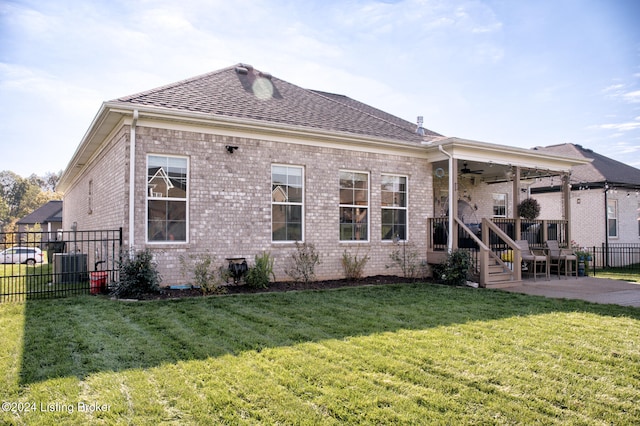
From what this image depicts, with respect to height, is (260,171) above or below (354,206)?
above

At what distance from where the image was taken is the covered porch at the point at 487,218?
11102mm

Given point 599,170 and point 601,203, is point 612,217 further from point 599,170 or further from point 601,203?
point 599,170

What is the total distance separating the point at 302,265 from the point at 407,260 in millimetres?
3331

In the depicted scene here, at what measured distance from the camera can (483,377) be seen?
4016 millimetres

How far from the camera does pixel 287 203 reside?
415 inches

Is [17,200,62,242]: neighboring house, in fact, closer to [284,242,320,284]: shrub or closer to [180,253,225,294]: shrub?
[180,253,225,294]: shrub

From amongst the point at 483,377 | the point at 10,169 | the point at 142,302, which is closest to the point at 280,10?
A: the point at 142,302

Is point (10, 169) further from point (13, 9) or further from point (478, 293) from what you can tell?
point (478, 293)

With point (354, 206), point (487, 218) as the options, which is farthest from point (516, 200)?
point (354, 206)

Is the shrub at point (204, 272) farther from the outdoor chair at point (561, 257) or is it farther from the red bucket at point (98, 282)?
the outdoor chair at point (561, 257)

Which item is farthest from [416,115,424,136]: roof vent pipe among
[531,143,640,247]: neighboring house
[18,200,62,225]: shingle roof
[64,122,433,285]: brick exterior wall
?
[18,200,62,225]: shingle roof

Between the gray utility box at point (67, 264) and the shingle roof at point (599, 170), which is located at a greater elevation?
the shingle roof at point (599, 170)

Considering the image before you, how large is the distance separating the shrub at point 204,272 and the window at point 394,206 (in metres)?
4.86

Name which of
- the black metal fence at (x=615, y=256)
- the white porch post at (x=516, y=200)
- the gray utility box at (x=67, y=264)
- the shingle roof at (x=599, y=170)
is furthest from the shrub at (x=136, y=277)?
the shingle roof at (x=599, y=170)
